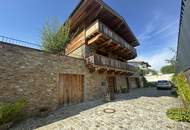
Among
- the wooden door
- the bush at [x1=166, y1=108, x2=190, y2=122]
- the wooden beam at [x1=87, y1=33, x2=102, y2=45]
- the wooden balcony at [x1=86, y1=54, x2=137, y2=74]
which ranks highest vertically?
the wooden beam at [x1=87, y1=33, x2=102, y2=45]

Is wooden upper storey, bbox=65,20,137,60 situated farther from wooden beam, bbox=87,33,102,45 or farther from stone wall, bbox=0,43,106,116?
stone wall, bbox=0,43,106,116

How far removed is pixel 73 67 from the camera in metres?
11.1

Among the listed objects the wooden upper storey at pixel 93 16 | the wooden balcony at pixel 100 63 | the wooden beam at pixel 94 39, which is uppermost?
the wooden upper storey at pixel 93 16

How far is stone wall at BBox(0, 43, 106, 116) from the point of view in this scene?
23.6 ft

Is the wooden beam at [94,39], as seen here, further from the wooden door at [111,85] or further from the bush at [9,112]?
the bush at [9,112]

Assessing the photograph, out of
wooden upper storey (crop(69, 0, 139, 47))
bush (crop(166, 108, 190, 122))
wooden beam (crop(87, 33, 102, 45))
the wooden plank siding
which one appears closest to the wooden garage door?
wooden beam (crop(87, 33, 102, 45))

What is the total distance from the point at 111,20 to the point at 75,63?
23.8 ft

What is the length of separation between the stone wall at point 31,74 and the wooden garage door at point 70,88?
493 millimetres

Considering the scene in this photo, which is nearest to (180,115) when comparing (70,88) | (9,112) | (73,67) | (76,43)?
(70,88)

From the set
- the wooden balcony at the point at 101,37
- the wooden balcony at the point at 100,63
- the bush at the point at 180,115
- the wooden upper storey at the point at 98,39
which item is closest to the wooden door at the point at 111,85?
the wooden balcony at the point at 100,63

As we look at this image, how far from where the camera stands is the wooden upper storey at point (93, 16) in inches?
492

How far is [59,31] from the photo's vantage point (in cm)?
1608

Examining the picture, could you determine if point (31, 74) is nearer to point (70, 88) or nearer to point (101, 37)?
point (70, 88)

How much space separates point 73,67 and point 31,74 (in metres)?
3.59
